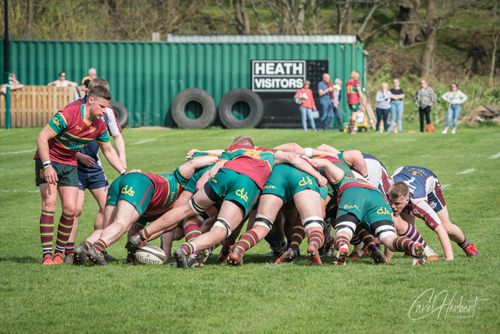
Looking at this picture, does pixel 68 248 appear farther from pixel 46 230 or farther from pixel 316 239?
pixel 316 239

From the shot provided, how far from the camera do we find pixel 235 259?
21.8ft

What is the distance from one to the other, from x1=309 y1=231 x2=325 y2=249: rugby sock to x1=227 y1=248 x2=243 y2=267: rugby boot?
770mm

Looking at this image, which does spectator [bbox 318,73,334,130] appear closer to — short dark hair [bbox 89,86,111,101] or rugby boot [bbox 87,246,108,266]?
short dark hair [bbox 89,86,111,101]

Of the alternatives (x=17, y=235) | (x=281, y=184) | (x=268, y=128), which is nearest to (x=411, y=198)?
(x=281, y=184)

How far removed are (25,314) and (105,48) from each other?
2357 cm

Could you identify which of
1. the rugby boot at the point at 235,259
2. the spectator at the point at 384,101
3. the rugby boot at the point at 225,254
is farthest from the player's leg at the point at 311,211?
the spectator at the point at 384,101

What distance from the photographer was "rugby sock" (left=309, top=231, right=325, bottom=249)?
663 centimetres

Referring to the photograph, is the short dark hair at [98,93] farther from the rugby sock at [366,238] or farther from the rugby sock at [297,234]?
the rugby sock at [366,238]

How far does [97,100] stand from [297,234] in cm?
277

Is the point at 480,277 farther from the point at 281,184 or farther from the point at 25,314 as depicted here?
the point at 25,314

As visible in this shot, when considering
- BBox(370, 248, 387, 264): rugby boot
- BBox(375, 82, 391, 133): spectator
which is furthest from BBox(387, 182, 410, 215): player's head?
BBox(375, 82, 391, 133): spectator

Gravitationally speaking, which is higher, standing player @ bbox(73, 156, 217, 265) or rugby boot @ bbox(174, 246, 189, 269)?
standing player @ bbox(73, 156, 217, 265)

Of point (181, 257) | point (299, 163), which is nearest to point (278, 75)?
point (299, 163)

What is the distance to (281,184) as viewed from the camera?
7.02 meters
